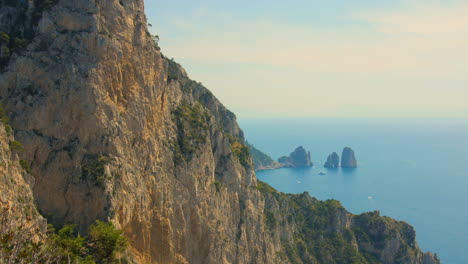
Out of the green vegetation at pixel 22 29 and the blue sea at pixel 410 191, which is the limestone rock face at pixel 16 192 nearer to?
the green vegetation at pixel 22 29

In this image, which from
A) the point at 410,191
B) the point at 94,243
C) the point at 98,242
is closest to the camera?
the point at 98,242

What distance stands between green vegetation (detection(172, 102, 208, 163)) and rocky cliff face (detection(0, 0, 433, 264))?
0.13 m

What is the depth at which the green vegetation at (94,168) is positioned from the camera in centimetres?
A: 2602

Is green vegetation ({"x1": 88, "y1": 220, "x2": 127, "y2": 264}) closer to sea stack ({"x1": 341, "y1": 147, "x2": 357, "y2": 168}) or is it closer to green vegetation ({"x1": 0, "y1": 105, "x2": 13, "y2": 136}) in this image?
green vegetation ({"x1": 0, "y1": 105, "x2": 13, "y2": 136})

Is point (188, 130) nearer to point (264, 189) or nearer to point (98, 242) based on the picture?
point (98, 242)

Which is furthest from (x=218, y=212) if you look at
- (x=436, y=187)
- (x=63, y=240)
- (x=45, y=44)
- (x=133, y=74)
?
(x=436, y=187)

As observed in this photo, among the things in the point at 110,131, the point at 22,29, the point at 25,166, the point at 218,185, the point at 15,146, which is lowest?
the point at 218,185

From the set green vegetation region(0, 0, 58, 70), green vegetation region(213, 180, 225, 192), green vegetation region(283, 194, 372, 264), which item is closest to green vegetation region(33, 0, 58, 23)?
green vegetation region(0, 0, 58, 70)

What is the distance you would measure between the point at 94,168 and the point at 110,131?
3.04 meters

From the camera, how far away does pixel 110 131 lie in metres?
27.8

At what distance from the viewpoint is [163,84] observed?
35.2 m

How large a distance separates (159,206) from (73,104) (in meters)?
11.1

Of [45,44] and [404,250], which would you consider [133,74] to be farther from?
[404,250]

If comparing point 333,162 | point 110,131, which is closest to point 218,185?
point 110,131
